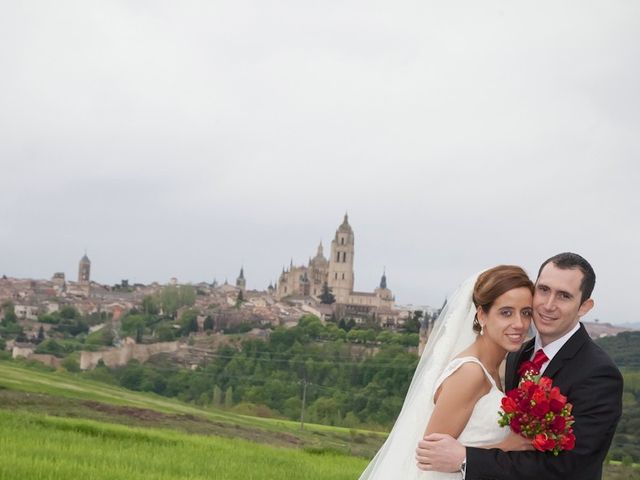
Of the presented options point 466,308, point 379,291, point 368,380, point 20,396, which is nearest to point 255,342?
point 368,380

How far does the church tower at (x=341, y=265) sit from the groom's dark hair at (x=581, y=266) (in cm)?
15567

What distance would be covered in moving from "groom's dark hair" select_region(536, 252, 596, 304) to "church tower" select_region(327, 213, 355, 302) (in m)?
156

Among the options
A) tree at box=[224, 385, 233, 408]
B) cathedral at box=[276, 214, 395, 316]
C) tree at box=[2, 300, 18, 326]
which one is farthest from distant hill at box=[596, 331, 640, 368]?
cathedral at box=[276, 214, 395, 316]

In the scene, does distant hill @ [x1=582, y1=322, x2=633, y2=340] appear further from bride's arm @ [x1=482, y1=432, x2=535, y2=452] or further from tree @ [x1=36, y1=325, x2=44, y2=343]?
tree @ [x1=36, y1=325, x2=44, y2=343]

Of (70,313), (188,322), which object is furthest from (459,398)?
(70,313)

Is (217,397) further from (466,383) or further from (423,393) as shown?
(466,383)

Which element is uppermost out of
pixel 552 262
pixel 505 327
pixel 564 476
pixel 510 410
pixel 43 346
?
pixel 552 262

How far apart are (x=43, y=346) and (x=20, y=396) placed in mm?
56522

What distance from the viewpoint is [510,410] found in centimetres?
291

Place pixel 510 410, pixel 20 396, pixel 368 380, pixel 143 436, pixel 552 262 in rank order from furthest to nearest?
pixel 368 380, pixel 20 396, pixel 143 436, pixel 552 262, pixel 510 410

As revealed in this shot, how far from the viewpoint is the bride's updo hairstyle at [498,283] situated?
3.13 meters

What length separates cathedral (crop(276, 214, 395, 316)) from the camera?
156 m

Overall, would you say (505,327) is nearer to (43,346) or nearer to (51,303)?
(43,346)

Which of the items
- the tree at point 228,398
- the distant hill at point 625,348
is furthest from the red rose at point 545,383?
the tree at point 228,398
